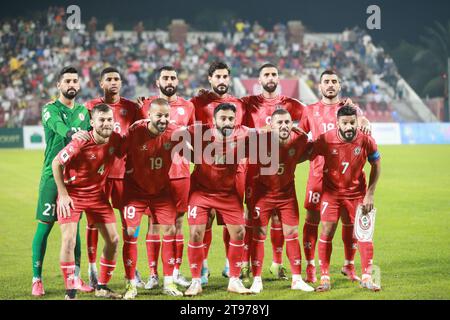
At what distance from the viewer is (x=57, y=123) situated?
7250mm

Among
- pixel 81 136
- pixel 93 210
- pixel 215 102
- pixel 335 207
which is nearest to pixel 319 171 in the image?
pixel 335 207

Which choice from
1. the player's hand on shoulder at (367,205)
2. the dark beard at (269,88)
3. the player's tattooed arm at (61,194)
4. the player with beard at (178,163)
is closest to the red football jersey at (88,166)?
the player's tattooed arm at (61,194)

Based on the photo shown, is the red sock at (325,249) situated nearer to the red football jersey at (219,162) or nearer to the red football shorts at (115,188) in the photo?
the red football jersey at (219,162)

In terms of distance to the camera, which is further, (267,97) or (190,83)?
(190,83)

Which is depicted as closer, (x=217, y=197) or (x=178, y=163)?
(x=217, y=197)

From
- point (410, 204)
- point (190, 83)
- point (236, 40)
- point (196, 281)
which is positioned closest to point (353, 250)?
point (196, 281)

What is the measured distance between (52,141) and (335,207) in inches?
116

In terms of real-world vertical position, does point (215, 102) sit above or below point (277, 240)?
above

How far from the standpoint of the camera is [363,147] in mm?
7566

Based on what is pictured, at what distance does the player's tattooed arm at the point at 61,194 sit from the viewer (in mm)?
6828

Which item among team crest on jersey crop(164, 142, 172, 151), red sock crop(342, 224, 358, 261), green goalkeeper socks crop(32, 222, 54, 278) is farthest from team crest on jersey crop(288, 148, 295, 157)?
green goalkeeper socks crop(32, 222, 54, 278)

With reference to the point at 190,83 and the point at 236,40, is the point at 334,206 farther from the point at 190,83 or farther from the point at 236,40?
the point at 236,40

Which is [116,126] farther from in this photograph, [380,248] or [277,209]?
[380,248]

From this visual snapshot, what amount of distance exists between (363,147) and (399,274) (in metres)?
1.59
